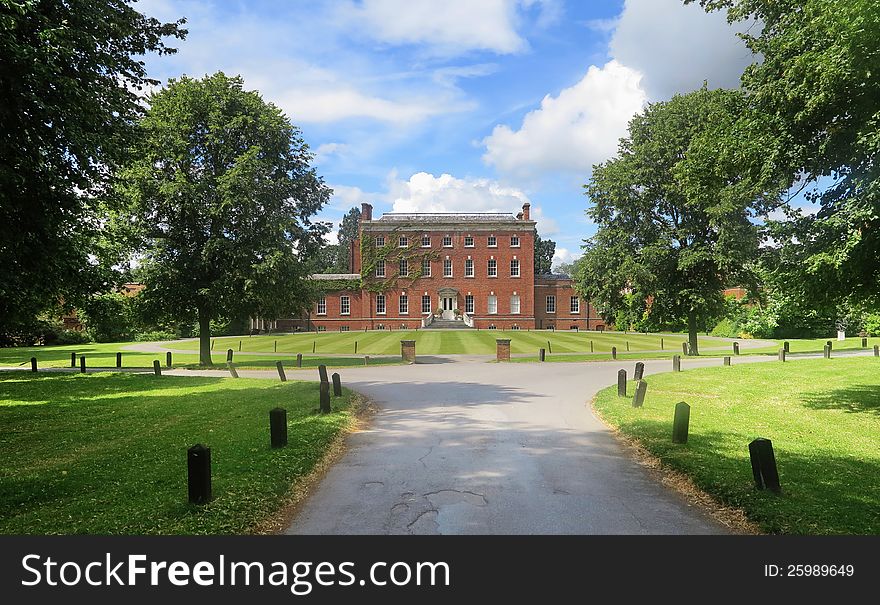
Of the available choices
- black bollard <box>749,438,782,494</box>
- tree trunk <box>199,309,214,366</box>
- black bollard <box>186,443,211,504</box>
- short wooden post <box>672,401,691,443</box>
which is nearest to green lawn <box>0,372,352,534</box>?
black bollard <box>186,443,211,504</box>

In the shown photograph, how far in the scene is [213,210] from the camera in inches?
877

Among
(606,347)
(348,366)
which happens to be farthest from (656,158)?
(348,366)

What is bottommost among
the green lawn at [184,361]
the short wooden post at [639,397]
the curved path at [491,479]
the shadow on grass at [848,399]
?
the shadow on grass at [848,399]

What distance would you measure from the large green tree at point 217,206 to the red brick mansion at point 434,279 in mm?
34758

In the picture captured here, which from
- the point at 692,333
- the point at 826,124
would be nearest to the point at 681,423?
the point at 826,124

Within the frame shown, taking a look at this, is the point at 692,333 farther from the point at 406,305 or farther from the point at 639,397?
the point at 406,305

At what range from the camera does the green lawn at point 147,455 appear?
5.89 meters

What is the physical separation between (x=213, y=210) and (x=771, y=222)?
68.5 ft

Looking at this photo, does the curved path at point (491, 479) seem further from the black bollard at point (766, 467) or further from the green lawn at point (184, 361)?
the green lawn at point (184, 361)

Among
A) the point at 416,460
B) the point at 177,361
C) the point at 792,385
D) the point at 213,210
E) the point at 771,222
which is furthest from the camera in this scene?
the point at 177,361

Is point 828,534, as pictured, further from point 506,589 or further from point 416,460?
point 416,460

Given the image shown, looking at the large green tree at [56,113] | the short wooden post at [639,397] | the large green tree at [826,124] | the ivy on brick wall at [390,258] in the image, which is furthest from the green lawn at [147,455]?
the ivy on brick wall at [390,258]

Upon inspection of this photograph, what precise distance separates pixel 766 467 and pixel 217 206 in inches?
886

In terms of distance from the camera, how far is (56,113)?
859cm
